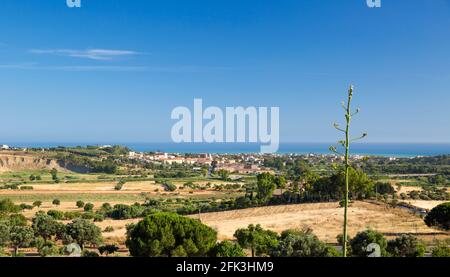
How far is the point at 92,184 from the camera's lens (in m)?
44.5

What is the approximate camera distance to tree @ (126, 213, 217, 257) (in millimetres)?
9828

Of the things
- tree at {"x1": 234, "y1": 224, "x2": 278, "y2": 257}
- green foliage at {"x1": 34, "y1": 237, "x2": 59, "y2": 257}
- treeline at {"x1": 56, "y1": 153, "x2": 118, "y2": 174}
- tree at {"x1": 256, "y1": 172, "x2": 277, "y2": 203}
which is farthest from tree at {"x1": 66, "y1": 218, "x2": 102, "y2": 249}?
treeline at {"x1": 56, "y1": 153, "x2": 118, "y2": 174}

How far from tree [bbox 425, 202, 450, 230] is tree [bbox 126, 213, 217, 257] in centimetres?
1137

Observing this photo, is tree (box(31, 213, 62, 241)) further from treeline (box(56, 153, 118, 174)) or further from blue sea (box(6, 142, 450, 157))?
treeline (box(56, 153, 118, 174))

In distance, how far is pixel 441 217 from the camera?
1739 centimetres

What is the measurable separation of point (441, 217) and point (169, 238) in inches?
503

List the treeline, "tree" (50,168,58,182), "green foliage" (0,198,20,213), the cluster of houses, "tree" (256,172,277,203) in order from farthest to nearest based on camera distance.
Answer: the cluster of houses < the treeline < "tree" (50,168,58,182) < "tree" (256,172,277,203) < "green foliage" (0,198,20,213)

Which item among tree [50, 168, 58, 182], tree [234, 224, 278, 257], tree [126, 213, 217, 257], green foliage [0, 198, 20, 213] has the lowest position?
tree [50, 168, 58, 182]

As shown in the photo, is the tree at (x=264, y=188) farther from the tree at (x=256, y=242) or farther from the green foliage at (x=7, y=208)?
the green foliage at (x=7, y=208)

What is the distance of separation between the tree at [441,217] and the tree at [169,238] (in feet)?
37.3

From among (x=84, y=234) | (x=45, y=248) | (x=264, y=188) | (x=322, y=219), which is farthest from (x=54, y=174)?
(x=45, y=248)

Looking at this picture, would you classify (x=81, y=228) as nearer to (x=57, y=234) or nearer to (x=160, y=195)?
(x=57, y=234)

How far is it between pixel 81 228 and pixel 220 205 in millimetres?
Answer: 14646

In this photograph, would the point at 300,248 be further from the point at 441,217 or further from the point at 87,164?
the point at 87,164
